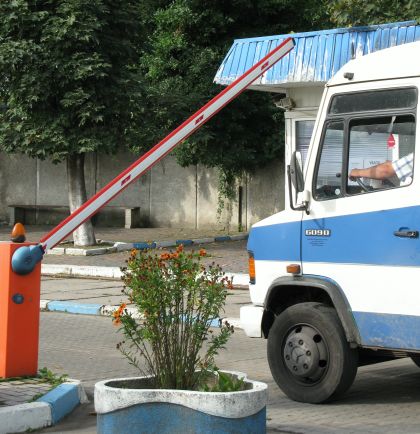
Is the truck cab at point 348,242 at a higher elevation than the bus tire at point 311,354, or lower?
higher

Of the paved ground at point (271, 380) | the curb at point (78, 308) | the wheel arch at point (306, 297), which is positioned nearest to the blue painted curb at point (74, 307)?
the curb at point (78, 308)

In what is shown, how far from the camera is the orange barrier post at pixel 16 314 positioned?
8.17 metres

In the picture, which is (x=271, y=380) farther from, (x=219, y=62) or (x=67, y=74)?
(x=219, y=62)

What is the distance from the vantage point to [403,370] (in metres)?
10.0

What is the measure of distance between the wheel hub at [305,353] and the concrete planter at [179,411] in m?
1.90

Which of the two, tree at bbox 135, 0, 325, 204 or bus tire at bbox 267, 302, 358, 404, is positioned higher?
tree at bbox 135, 0, 325, 204

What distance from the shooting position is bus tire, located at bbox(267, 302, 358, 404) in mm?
8023

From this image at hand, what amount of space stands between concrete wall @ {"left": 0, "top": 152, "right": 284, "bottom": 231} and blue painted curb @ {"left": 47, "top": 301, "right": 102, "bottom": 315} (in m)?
12.0

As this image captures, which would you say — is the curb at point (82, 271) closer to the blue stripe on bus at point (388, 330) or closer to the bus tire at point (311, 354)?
the bus tire at point (311, 354)

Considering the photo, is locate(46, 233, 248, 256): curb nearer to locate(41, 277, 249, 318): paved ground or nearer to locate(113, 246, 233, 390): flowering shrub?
locate(41, 277, 249, 318): paved ground

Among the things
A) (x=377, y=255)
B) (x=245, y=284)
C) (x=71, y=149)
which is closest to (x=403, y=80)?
(x=377, y=255)

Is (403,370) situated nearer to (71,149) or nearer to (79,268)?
(79,268)

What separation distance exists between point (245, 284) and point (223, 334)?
10.1 meters

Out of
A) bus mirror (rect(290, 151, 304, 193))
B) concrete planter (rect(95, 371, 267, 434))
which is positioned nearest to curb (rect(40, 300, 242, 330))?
bus mirror (rect(290, 151, 304, 193))
